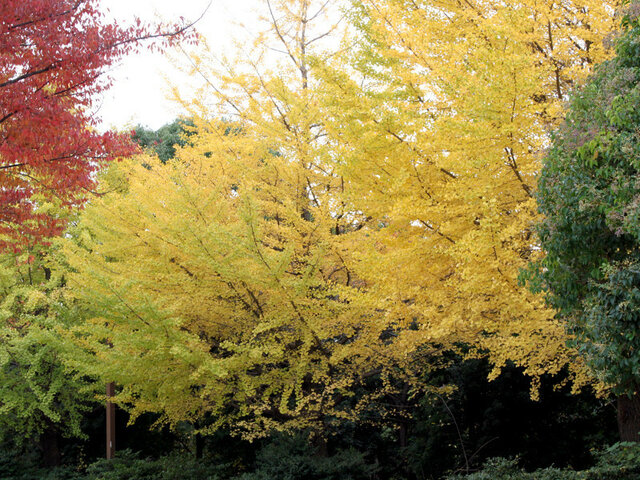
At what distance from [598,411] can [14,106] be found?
36.2 feet

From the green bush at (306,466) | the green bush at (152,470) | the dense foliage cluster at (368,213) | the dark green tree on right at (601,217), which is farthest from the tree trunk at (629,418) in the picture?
the green bush at (152,470)

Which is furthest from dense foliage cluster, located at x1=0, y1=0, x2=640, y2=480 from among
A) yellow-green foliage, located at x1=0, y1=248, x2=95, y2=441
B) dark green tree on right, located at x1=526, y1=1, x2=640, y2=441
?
yellow-green foliage, located at x1=0, y1=248, x2=95, y2=441

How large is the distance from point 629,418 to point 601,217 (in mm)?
3714

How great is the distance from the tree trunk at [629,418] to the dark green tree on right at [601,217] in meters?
1.52

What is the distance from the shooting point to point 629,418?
7.69 meters

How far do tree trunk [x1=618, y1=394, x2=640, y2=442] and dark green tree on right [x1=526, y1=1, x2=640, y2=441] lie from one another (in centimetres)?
152

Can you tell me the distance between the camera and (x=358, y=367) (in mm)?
9164

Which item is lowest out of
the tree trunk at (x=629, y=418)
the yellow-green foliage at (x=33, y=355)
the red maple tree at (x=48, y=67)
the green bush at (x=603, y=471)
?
the green bush at (x=603, y=471)

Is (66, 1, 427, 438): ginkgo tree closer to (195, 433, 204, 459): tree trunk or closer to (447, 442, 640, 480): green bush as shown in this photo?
(447, 442, 640, 480): green bush

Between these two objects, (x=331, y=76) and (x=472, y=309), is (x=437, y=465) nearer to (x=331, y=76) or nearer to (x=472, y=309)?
(x=472, y=309)

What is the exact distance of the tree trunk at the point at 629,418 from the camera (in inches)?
299

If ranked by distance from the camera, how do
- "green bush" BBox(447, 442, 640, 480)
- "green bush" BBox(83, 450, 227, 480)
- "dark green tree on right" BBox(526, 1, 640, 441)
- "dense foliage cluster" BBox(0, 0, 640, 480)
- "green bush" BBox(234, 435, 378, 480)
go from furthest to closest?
"green bush" BBox(83, 450, 227, 480) → "green bush" BBox(234, 435, 378, 480) → "green bush" BBox(447, 442, 640, 480) → "dense foliage cluster" BBox(0, 0, 640, 480) → "dark green tree on right" BBox(526, 1, 640, 441)

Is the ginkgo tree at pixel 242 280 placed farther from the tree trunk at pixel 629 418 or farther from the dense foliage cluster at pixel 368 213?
the tree trunk at pixel 629 418

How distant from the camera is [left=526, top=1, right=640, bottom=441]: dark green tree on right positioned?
4.85m
